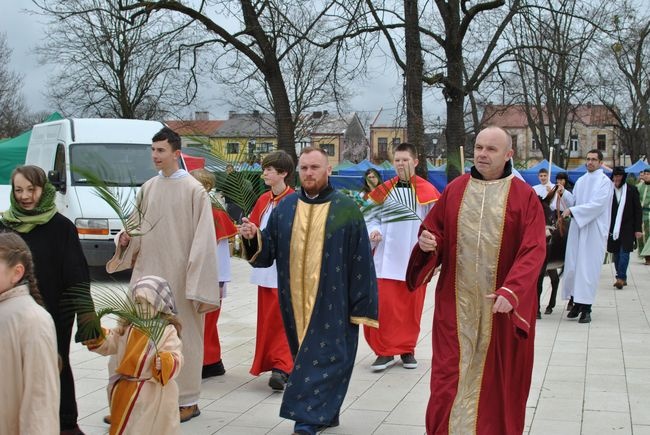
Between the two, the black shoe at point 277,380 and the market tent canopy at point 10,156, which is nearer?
the black shoe at point 277,380

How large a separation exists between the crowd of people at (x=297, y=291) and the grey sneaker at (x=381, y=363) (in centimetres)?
91

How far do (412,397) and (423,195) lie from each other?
179 centimetres

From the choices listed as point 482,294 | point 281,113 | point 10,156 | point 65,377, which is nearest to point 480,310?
point 482,294

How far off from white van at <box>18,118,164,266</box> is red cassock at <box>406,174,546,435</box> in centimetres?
849

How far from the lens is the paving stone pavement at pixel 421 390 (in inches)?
223

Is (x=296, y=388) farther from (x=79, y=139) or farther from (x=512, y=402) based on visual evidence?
(x=79, y=139)

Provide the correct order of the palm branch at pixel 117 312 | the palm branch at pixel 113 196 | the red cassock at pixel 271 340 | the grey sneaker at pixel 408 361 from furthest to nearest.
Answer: the grey sneaker at pixel 408 361 → the red cassock at pixel 271 340 → the palm branch at pixel 113 196 → the palm branch at pixel 117 312

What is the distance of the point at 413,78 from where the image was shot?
16.3 meters

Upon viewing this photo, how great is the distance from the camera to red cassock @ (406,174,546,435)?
15.2 ft

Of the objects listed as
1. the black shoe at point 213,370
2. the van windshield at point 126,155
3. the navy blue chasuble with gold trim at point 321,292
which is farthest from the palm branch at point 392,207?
the van windshield at point 126,155

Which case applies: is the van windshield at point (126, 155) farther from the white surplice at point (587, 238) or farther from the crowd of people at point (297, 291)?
the crowd of people at point (297, 291)

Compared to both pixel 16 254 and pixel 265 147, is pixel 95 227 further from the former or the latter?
pixel 16 254

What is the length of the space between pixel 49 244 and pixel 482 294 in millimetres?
2453

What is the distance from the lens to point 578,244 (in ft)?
33.4
